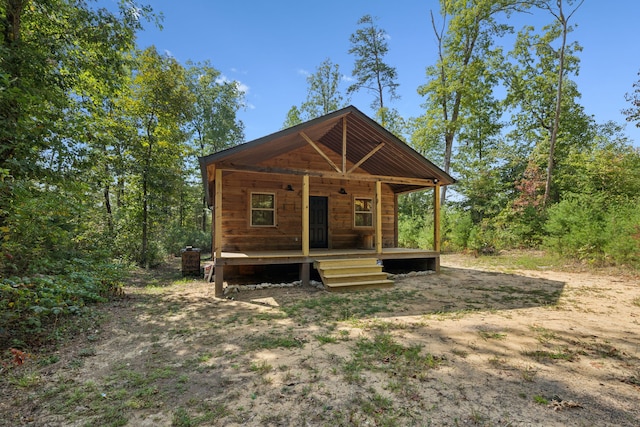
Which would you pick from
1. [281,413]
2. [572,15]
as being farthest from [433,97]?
[281,413]

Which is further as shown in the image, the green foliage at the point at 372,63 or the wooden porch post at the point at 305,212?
the green foliage at the point at 372,63

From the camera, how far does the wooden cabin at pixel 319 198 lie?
768 centimetres

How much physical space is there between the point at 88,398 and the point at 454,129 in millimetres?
20529

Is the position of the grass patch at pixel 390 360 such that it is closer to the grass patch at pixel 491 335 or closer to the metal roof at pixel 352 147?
the grass patch at pixel 491 335

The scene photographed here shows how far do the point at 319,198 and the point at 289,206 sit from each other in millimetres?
1148

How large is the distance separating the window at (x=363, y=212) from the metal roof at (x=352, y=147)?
1.17 meters

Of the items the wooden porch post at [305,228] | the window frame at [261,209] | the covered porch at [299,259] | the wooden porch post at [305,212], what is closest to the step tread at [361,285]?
the wooden porch post at [305,228]

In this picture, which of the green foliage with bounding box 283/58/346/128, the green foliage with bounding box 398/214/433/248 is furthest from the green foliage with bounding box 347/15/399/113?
the green foliage with bounding box 398/214/433/248

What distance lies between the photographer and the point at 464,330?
174 inches

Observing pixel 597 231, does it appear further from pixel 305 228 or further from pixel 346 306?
pixel 305 228

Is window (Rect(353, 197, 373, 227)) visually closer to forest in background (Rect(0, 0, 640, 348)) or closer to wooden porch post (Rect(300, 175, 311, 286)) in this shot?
wooden porch post (Rect(300, 175, 311, 286))

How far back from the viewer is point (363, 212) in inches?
428

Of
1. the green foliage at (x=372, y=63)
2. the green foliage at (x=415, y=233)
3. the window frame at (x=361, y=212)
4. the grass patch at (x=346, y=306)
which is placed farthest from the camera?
the green foliage at (x=372, y=63)

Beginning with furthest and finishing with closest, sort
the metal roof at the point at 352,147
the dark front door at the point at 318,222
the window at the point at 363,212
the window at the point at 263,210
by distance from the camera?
the window at the point at 363,212
the dark front door at the point at 318,222
the window at the point at 263,210
the metal roof at the point at 352,147
